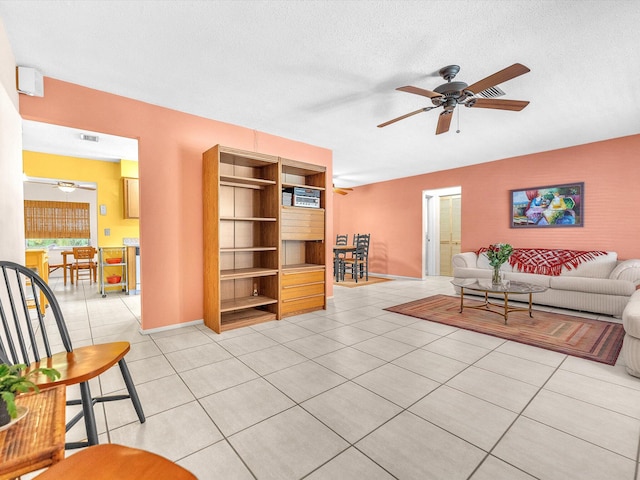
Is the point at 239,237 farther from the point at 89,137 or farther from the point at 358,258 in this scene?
the point at 358,258

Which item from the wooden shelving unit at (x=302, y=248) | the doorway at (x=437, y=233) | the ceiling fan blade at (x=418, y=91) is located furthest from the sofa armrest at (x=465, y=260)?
the ceiling fan blade at (x=418, y=91)

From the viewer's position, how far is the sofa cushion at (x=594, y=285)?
3865mm

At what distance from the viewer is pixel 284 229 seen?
403cm

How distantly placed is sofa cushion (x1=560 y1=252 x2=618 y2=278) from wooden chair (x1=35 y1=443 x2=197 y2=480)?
5750 millimetres

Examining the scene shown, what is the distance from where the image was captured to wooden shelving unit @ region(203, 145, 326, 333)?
11.6ft

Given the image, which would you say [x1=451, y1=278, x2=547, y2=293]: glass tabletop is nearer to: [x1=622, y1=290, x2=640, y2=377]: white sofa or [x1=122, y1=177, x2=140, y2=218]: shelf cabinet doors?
[x1=622, y1=290, x2=640, y2=377]: white sofa

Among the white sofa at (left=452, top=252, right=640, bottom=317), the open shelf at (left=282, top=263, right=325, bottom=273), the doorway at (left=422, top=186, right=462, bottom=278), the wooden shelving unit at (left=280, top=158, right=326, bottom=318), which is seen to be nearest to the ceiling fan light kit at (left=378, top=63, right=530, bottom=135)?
the wooden shelving unit at (left=280, top=158, right=326, bottom=318)

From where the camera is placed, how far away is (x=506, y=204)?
18.8 feet

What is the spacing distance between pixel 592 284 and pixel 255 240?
4.78m

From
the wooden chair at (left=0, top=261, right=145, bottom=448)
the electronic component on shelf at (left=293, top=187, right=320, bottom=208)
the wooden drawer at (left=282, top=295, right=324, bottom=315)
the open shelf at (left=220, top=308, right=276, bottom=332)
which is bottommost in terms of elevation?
the open shelf at (left=220, top=308, right=276, bottom=332)

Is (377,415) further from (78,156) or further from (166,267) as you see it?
(78,156)

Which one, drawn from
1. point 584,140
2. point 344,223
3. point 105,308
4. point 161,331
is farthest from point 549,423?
point 344,223

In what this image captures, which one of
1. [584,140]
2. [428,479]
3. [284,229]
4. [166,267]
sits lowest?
[428,479]

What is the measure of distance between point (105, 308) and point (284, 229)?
3.06m
